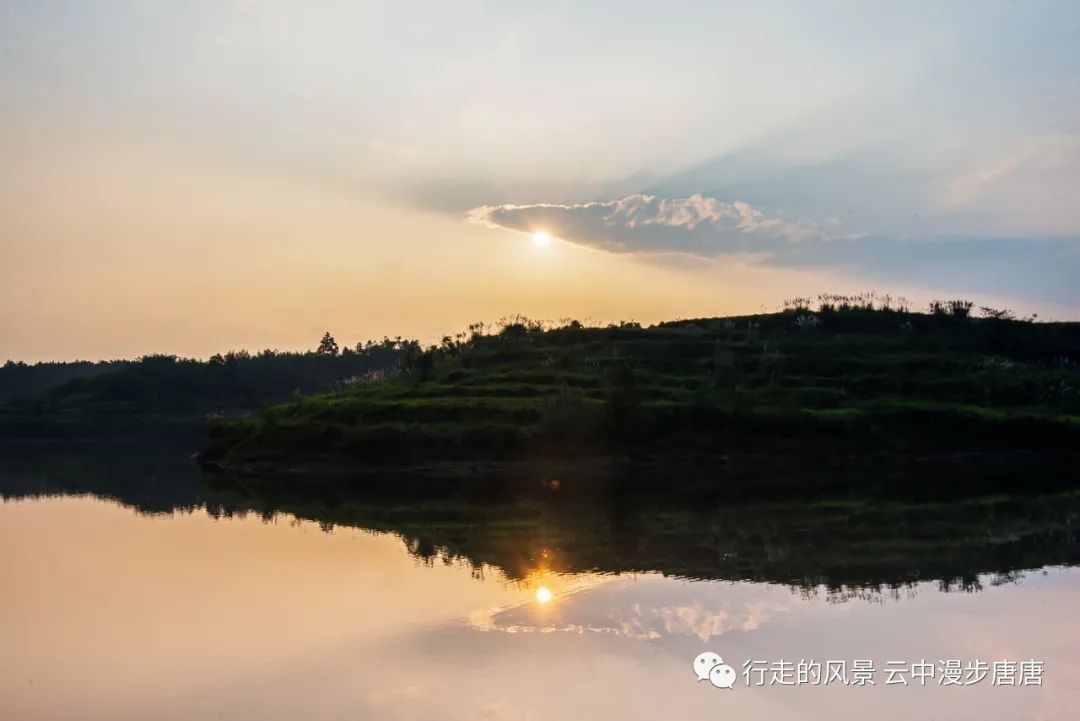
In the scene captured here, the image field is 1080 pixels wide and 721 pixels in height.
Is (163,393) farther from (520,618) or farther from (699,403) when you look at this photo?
(520,618)

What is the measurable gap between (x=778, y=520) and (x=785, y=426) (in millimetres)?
27335

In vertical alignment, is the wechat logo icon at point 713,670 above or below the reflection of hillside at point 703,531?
above

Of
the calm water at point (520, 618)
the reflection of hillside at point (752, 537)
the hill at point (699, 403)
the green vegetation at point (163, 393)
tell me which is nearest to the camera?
the calm water at point (520, 618)

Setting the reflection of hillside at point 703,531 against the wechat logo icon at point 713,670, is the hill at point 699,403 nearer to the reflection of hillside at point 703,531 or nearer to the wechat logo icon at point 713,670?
the reflection of hillside at point 703,531

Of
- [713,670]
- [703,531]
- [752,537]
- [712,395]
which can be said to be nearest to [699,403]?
[712,395]

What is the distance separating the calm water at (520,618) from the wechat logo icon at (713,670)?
19cm

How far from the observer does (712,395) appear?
6862cm

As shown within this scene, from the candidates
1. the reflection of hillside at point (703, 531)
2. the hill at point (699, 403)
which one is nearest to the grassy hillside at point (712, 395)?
the hill at point (699, 403)

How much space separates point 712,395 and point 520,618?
49537 millimetres

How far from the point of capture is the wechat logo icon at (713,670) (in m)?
15.8

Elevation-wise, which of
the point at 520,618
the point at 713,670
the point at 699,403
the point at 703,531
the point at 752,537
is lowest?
the point at 703,531

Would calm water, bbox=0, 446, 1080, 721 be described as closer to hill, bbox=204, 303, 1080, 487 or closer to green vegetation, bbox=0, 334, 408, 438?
hill, bbox=204, 303, 1080, 487

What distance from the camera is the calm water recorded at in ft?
49.8

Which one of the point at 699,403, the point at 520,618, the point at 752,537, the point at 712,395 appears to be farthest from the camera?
the point at 712,395
